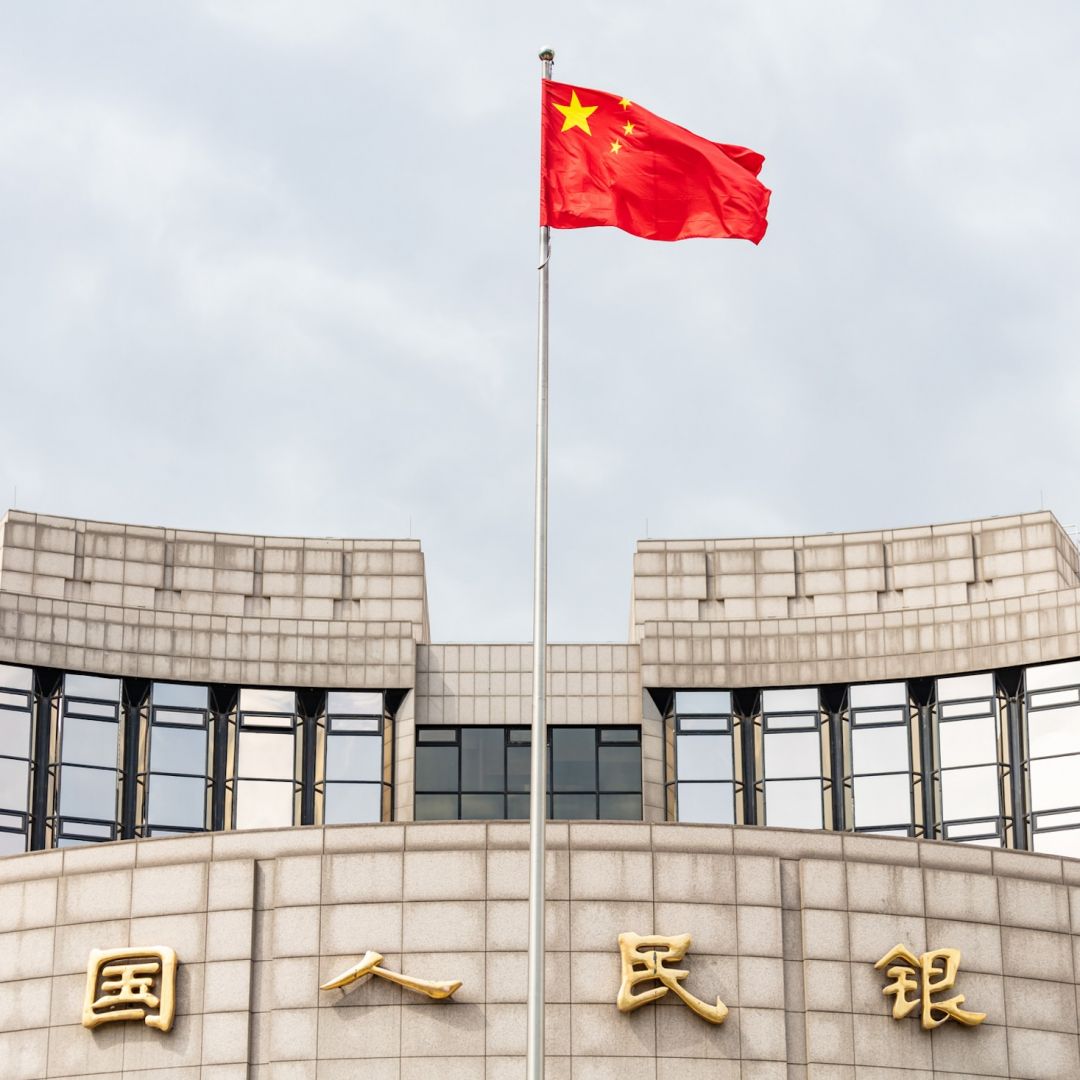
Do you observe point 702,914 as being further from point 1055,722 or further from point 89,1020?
point 1055,722

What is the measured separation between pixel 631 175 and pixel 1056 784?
1776 cm

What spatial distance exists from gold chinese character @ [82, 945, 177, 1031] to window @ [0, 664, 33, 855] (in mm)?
11352

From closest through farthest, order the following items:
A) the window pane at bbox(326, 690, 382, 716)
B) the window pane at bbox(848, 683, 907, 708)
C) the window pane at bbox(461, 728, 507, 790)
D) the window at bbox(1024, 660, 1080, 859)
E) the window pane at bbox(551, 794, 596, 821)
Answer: the window at bbox(1024, 660, 1080, 859)
the window pane at bbox(551, 794, 596, 821)
the window pane at bbox(848, 683, 907, 708)
the window pane at bbox(461, 728, 507, 790)
the window pane at bbox(326, 690, 382, 716)

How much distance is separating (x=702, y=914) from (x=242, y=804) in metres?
15.3

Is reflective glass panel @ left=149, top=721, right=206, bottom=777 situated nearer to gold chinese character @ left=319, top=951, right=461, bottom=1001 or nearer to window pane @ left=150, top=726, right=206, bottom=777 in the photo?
window pane @ left=150, top=726, right=206, bottom=777

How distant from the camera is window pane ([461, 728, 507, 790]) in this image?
45.8 metres

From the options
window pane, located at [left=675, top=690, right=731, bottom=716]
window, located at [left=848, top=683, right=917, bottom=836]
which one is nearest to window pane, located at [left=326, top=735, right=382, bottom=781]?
window pane, located at [left=675, top=690, right=731, bottom=716]

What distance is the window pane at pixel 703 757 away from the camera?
45688mm

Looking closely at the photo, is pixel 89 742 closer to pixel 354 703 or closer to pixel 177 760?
pixel 177 760

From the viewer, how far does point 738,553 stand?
47969mm

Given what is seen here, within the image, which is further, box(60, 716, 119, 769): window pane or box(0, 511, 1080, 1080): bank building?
box(60, 716, 119, 769): window pane

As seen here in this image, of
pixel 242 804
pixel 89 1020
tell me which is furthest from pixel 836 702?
pixel 89 1020

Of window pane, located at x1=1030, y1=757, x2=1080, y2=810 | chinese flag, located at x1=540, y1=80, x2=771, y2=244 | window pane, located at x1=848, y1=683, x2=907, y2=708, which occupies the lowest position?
window pane, located at x1=1030, y1=757, x2=1080, y2=810

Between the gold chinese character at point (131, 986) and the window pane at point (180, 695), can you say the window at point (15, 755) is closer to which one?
the window pane at point (180, 695)
